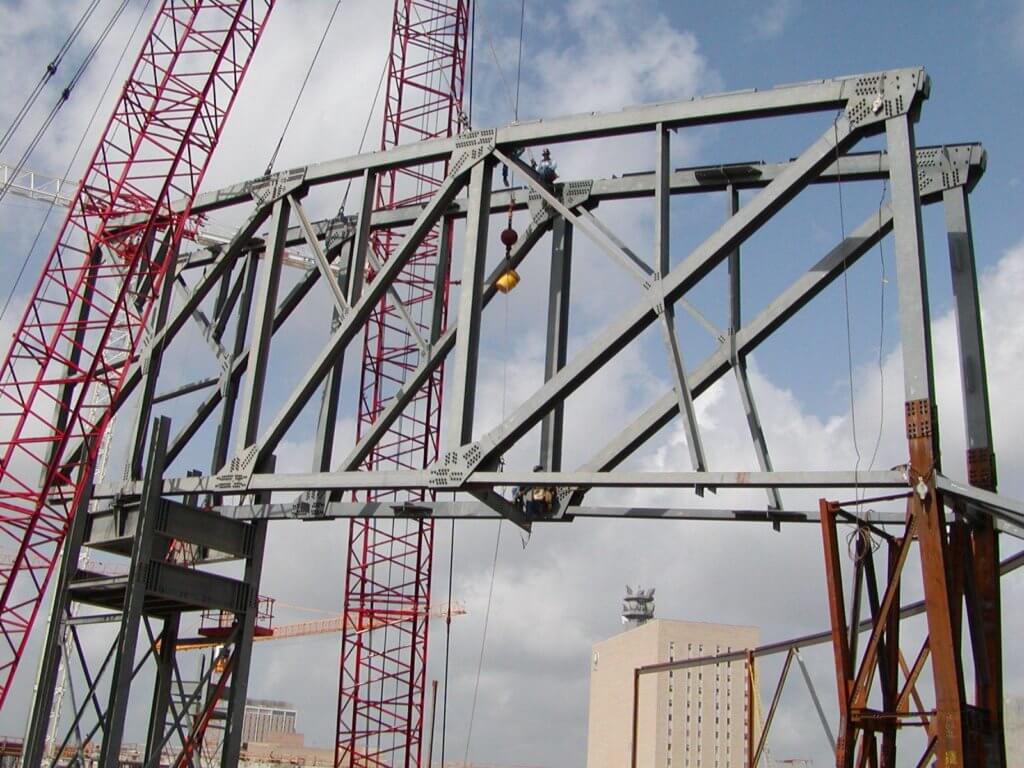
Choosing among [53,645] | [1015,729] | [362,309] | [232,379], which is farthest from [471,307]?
[1015,729]

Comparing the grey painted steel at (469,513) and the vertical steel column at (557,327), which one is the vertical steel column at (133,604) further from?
the vertical steel column at (557,327)

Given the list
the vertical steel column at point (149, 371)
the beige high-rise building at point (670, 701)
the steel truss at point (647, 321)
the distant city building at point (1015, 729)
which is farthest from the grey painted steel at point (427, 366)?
the beige high-rise building at point (670, 701)

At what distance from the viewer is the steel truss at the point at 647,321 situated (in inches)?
757

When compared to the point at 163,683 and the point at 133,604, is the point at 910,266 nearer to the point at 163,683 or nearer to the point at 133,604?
the point at 133,604

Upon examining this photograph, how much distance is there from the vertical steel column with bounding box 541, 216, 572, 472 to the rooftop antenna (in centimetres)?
16314

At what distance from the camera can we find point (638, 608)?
18638cm

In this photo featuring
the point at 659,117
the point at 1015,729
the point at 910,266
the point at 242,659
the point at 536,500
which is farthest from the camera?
the point at 1015,729

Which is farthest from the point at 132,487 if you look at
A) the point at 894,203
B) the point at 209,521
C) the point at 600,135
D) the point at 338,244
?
the point at 894,203

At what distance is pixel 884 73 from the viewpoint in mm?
21062

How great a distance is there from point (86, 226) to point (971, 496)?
89.4 ft

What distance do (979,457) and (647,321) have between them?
5.95m

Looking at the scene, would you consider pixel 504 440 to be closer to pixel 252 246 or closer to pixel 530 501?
pixel 530 501

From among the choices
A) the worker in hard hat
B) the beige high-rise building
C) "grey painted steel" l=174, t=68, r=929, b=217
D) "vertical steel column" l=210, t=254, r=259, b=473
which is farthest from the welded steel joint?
the beige high-rise building

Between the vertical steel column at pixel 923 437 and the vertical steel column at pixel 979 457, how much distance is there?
1165mm
